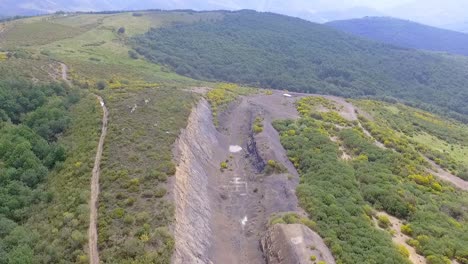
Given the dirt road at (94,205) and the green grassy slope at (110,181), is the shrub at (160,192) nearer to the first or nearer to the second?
the green grassy slope at (110,181)

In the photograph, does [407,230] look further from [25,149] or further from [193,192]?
[25,149]

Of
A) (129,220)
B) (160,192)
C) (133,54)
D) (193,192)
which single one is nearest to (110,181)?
(160,192)

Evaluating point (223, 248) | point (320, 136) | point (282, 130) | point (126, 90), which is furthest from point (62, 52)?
point (223, 248)

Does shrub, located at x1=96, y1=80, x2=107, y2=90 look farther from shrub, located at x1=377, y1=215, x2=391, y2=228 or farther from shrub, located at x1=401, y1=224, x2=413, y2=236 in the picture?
shrub, located at x1=401, y1=224, x2=413, y2=236

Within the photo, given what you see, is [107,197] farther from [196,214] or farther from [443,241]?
[443,241]

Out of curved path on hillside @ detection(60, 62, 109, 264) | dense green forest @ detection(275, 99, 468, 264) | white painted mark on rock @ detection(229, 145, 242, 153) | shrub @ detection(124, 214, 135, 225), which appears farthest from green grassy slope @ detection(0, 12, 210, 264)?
dense green forest @ detection(275, 99, 468, 264)

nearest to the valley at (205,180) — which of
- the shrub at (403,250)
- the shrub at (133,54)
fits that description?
the shrub at (403,250)
